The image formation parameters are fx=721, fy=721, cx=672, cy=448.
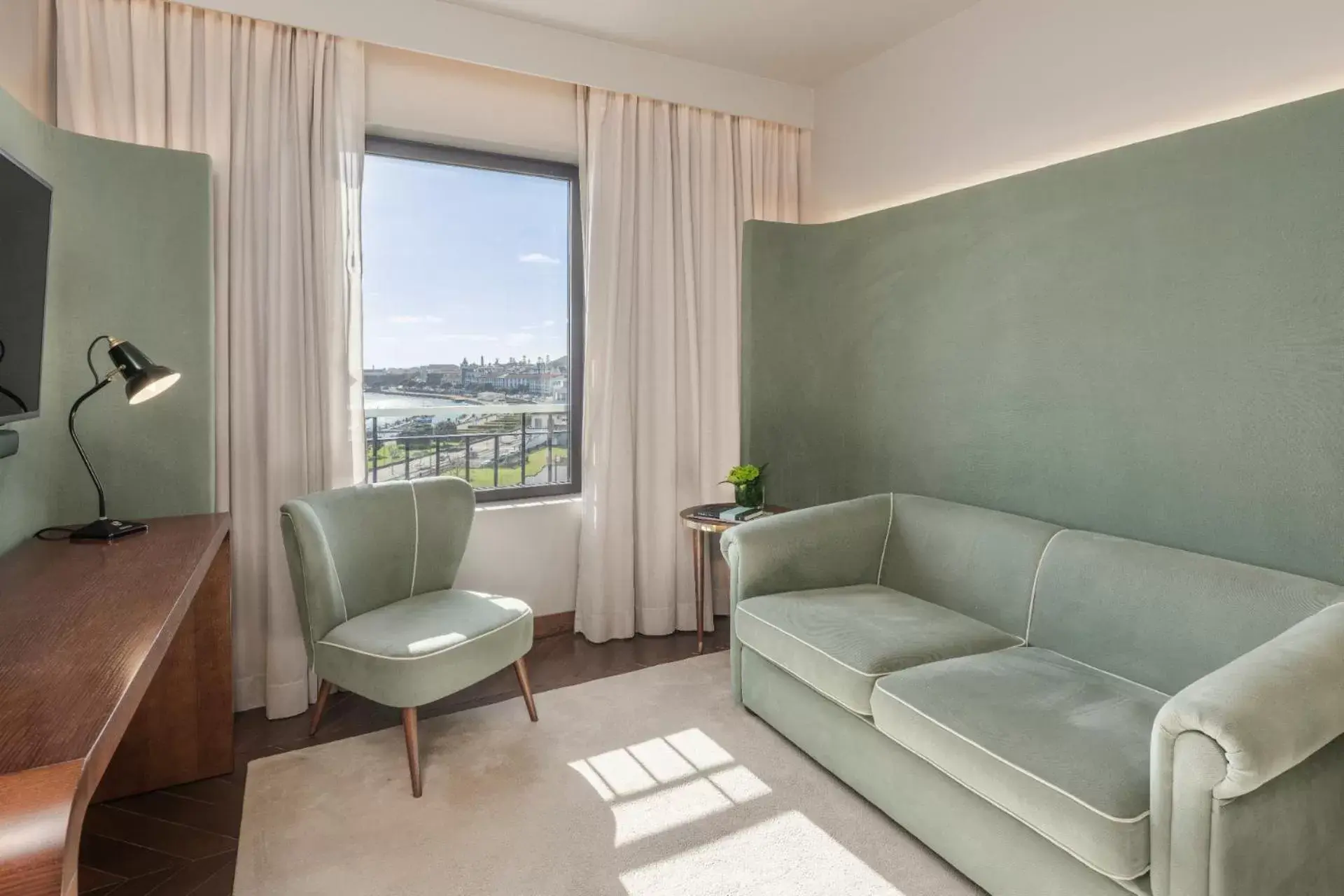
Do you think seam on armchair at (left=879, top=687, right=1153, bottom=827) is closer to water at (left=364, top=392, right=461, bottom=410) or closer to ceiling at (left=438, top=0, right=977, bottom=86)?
water at (left=364, top=392, right=461, bottom=410)

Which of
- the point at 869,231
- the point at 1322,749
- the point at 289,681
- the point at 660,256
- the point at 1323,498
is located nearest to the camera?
the point at 1322,749

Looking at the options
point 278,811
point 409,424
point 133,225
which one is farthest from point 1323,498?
point 133,225

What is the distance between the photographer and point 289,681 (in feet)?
9.14

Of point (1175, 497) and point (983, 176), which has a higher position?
point (983, 176)

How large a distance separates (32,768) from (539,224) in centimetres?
317

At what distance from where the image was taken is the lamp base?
6.80 feet

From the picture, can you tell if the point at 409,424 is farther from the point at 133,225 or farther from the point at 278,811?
the point at 278,811

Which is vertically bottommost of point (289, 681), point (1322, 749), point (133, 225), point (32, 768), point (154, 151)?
point (289, 681)

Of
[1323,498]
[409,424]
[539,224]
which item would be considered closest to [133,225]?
[409,424]

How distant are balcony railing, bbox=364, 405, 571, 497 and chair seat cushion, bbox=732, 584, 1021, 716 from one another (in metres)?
1.44

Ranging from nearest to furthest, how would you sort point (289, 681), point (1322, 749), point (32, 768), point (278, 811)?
1. point (32, 768)
2. point (1322, 749)
3. point (278, 811)
4. point (289, 681)

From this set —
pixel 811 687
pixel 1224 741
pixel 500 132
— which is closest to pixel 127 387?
A: pixel 500 132

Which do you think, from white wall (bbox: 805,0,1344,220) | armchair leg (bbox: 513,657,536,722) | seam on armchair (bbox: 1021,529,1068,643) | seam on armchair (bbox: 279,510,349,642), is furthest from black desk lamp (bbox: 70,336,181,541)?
white wall (bbox: 805,0,1344,220)

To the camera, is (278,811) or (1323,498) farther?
(278,811)
